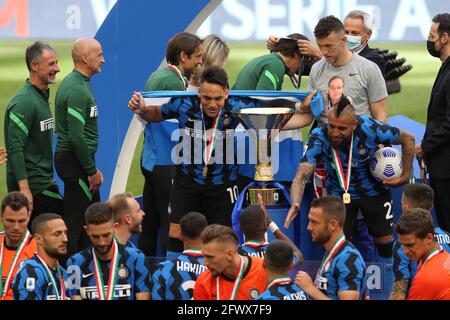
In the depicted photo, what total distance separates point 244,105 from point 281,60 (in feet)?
2.80

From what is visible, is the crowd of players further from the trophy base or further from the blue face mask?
the trophy base

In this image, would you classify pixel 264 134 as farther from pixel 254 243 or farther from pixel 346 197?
pixel 254 243

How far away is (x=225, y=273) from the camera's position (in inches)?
268

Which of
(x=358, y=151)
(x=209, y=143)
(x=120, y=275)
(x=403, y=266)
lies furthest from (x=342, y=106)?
(x=120, y=275)

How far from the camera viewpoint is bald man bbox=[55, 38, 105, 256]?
29.3ft

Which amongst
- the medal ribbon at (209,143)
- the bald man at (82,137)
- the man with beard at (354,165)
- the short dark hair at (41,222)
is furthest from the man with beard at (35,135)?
the man with beard at (354,165)

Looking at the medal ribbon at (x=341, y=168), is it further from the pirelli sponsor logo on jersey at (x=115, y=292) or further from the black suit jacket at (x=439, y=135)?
the pirelli sponsor logo on jersey at (x=115, y=292)

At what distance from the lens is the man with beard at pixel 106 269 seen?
7.09m

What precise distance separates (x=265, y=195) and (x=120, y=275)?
61.2 inches

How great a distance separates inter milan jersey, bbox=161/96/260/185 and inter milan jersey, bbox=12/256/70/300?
176 centimetres

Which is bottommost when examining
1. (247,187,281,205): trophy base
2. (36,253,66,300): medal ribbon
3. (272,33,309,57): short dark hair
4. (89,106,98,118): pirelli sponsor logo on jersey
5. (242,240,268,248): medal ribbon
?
(36,253,66,300): medal ribbon

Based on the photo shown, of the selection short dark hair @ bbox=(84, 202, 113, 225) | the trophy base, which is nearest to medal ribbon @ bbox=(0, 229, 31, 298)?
short dark hair @ bbox=(84, 202, 113, 225)
